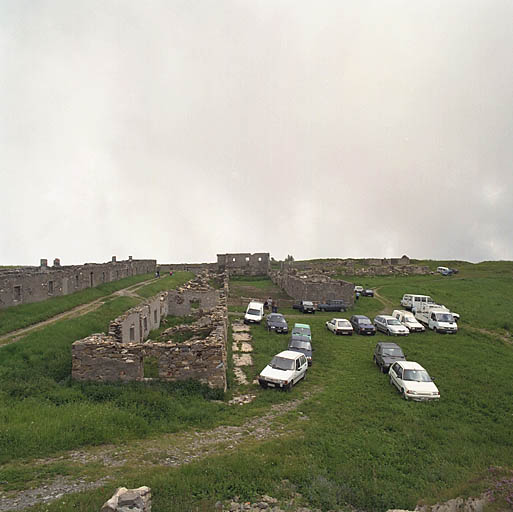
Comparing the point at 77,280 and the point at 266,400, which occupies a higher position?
the point at 77,280

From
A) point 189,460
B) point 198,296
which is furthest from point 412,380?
point 198,296

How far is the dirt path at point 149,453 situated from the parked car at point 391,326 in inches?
712

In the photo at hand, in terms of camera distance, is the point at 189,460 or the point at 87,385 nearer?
the point at 189,460

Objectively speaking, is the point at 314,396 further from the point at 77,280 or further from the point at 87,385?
the point at 77,280

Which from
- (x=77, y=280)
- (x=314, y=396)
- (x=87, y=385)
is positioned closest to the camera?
(x=87, y=385)

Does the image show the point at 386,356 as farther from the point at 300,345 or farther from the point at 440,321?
the point at 440,321

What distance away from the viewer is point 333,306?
3775 centimetres

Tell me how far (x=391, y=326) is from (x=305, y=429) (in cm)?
1872

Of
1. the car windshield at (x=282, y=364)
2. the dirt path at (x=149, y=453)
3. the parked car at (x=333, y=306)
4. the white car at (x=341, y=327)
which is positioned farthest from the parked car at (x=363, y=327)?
the dirt path at (x=149, y=453)

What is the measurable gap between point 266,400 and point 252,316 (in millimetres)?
16001

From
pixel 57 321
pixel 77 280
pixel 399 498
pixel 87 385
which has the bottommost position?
pixel 399 498

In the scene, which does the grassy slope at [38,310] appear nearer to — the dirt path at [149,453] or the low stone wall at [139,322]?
the low stone wall at [139,322]

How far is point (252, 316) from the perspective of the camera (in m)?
30.3

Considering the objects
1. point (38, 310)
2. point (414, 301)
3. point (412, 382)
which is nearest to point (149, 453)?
point (412, 382)
